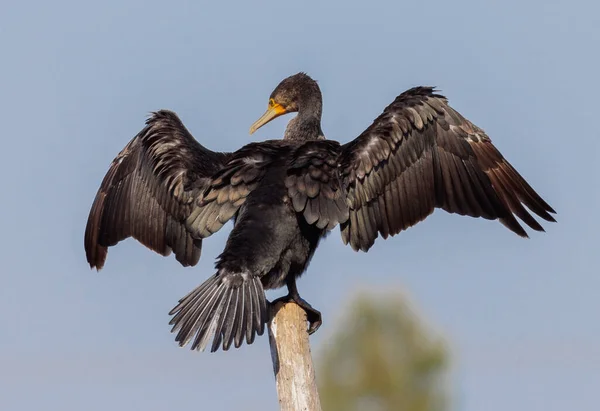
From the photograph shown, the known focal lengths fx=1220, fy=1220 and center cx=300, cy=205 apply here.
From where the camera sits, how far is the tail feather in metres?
7.86

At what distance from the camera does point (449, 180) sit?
9672mm

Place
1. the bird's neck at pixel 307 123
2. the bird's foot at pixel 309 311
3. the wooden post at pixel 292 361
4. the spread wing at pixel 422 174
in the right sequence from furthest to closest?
the bird's neck at pixel 307 123 < the spread wing at pixel 422 174 < the bird's foot at pixel 309 311 < the wooden post at pixel 292 361

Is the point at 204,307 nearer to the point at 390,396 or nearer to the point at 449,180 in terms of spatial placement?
the point at 449,180

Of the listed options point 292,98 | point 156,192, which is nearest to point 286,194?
point 156,192

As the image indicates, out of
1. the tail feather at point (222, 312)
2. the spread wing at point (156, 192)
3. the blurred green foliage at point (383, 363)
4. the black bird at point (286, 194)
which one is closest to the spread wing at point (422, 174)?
the black bird at point (286, 194)

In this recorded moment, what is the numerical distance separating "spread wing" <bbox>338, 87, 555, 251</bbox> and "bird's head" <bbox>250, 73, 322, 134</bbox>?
123 cm

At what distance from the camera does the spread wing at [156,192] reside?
948 centimetres

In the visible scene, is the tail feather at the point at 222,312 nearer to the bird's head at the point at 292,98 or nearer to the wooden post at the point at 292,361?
the wooden post at the point at 292,361

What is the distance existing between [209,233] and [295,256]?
65 centimetres

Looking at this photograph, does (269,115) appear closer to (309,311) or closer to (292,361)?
(309,311)

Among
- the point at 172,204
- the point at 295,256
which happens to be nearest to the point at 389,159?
the point at 295,256

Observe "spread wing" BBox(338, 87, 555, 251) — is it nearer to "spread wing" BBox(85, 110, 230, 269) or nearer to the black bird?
the black bird

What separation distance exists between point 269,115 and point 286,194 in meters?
2.37

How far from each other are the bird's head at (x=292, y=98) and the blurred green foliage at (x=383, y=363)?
1073 centimetres
